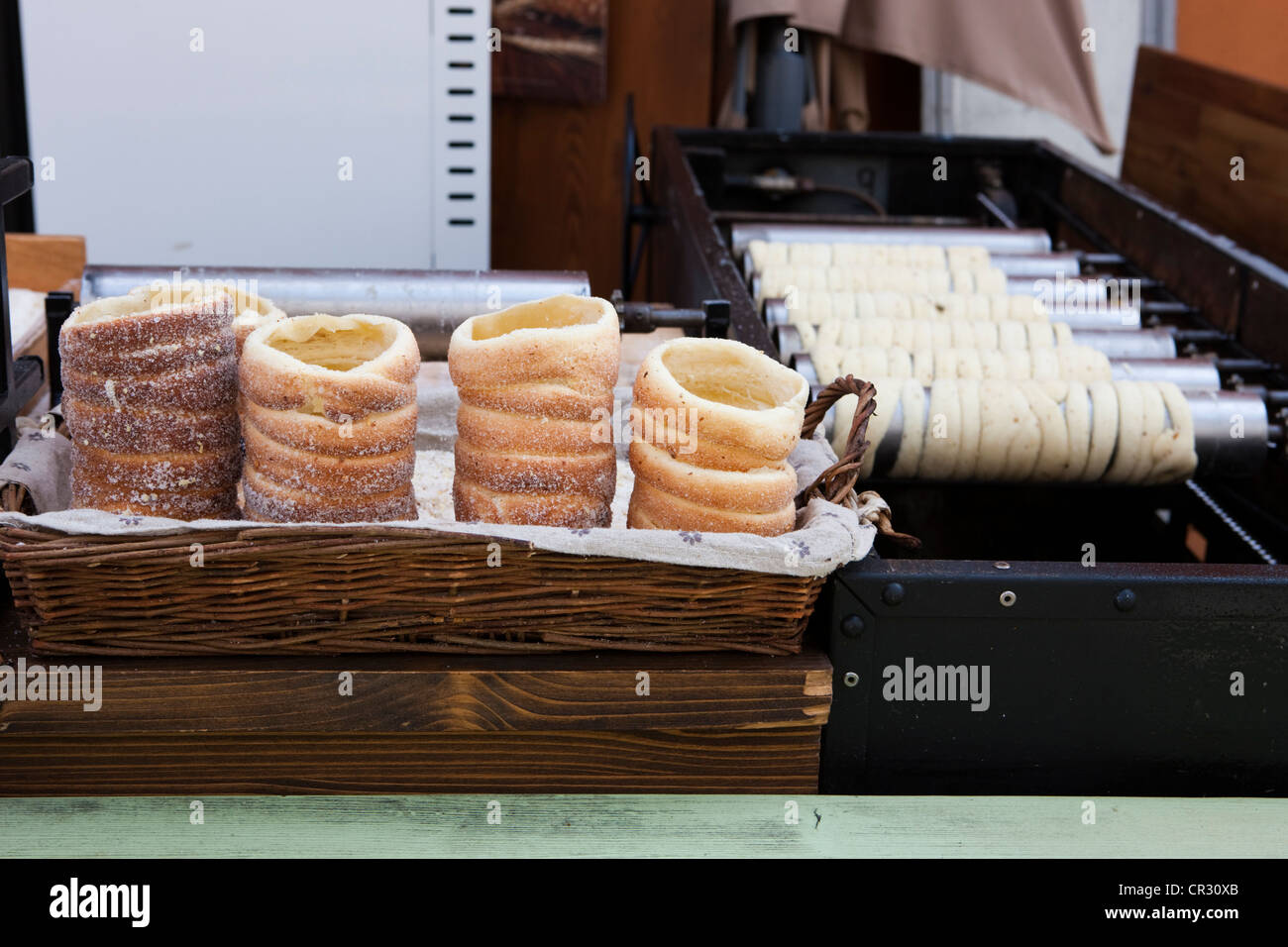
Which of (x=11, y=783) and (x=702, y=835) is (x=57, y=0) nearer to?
(x=11, y=783)

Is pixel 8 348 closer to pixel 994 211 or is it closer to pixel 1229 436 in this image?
pixel 1229 436

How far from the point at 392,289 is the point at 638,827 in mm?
831

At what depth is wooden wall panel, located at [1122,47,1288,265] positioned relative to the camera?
7.89 feet

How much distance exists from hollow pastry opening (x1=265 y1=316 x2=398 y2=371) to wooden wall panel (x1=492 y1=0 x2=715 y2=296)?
2731 mm

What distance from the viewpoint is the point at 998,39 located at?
3.07 m

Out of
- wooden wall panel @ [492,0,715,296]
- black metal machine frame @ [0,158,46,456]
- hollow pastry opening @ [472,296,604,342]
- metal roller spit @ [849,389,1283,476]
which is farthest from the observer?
wooden wall panel @ [492,0,715,296]

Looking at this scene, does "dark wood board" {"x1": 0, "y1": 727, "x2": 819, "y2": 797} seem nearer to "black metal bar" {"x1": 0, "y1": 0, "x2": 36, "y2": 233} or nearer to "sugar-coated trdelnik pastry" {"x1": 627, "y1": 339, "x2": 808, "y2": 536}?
"sugar-coated trdelnik pastry" {"x1": 627, "y1": 339, "x2": 808, "y2": 536}

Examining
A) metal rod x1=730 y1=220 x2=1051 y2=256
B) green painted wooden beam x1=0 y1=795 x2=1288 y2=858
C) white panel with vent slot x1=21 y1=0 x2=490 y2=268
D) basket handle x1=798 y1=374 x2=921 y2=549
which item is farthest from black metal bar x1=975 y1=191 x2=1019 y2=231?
green painted wooden beam x1=0 y1=795 x2=1288 y2=858

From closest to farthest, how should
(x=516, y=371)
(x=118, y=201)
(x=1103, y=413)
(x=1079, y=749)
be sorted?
(x=516, y=371), (x=1079, y=749), (x=1103, y=413), (x=118, y=201)

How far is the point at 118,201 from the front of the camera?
2.63 metres

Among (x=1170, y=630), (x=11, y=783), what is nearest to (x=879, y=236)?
(x=1170, y=630)

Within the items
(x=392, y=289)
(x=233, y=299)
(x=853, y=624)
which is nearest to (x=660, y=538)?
(x=853, y=624)
